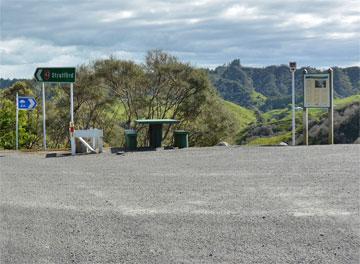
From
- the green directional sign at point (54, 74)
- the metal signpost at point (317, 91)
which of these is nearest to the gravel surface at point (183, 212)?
the green directional sign at point (54, 74)

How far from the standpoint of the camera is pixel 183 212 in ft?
29.9

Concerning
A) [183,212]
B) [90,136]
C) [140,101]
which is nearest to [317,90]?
[90,136]

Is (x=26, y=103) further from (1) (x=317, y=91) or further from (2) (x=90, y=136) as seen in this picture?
(1) (x=317, y=91)

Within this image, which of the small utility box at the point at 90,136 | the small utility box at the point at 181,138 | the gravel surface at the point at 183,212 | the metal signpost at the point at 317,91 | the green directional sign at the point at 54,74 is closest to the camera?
the gravel surface at the point at 183,212

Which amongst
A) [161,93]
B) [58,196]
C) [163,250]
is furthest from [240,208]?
[161,93]

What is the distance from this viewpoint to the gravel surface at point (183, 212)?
7.05 m

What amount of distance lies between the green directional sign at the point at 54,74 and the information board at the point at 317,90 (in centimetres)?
859

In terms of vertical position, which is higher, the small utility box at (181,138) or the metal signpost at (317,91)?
the metal signpost at (317,91)

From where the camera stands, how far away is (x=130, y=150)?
20.7 meters

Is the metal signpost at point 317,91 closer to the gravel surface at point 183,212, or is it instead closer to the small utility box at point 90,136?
the gravel surface at point 183,212

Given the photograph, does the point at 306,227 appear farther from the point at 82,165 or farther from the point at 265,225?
the point at 82,165

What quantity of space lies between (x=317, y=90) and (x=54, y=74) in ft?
31.7

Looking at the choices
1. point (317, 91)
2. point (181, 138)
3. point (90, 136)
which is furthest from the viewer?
point (317, 91)

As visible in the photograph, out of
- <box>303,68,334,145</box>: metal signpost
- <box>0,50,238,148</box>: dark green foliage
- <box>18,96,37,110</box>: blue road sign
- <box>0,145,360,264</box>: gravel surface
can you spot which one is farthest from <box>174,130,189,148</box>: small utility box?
<box>0,50,238,148</box>: dark green foliage
